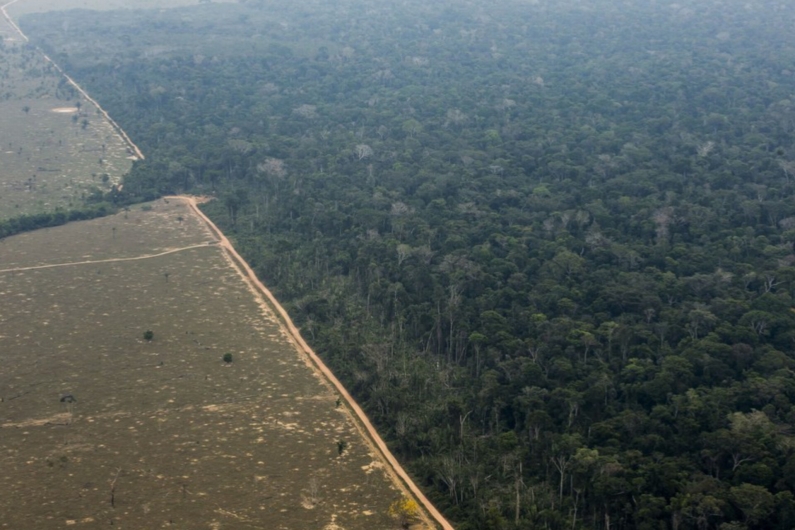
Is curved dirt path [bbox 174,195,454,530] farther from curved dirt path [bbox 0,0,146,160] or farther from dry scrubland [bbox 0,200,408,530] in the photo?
curved dirt path [bbox 0,0,146,160]

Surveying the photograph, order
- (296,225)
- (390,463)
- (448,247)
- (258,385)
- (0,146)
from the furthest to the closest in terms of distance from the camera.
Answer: (0,146) < (296,225) < (448,247) < (258,385) < (390,463)

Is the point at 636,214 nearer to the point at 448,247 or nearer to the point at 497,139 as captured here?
the point at 448,247

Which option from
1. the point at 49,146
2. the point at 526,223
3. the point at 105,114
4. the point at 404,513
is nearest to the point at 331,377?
the point at 404,513

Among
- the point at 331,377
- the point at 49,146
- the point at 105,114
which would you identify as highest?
the point at 105,114

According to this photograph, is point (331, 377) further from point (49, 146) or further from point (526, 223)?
point (49, 146)

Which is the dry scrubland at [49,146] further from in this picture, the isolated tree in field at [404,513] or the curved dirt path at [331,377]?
the isolated tree in field at [404,513]

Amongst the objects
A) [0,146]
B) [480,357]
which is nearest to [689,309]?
[480,357]
